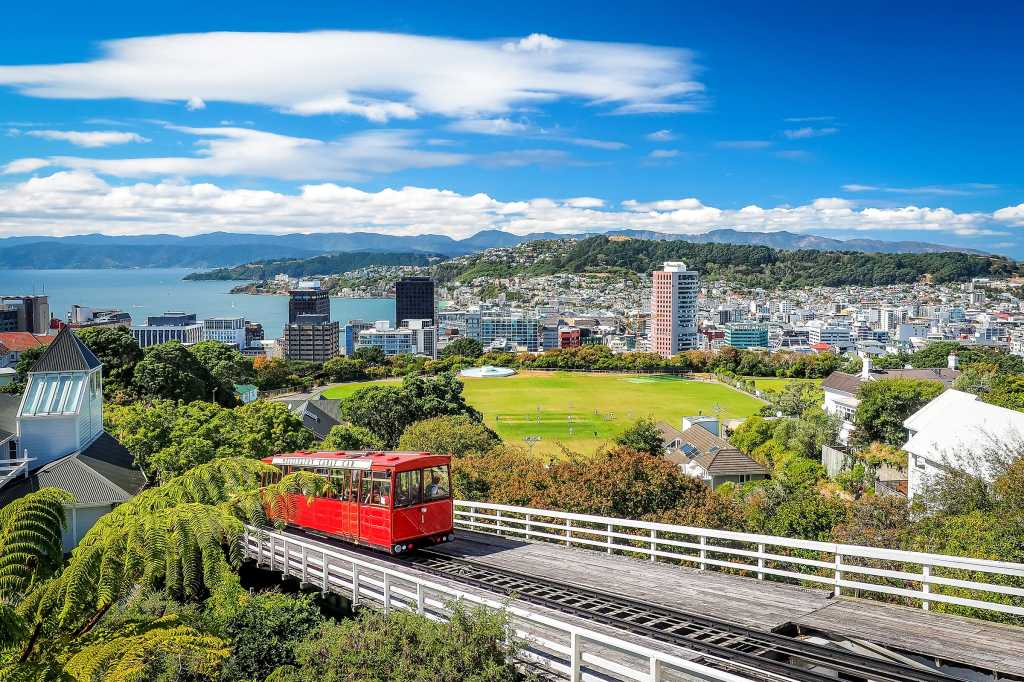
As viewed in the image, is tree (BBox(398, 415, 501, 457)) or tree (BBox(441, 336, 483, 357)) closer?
tree (BBox(398, 415, 501, 457))

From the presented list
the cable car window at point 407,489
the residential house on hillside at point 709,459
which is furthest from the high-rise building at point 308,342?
the cable car window at point 407,489

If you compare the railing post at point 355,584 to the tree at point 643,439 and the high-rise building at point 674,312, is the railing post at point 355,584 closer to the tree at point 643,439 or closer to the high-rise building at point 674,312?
the tree at point 643,439

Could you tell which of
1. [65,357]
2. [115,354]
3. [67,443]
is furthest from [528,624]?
[115,354]

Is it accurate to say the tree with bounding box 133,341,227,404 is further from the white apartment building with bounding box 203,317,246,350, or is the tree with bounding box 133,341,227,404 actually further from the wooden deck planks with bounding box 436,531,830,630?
the white apartment building with bounding box 203,317,246,350

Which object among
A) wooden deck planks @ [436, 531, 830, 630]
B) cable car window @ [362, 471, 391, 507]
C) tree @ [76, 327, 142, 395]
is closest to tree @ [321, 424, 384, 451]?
tree @ [76, 327, 142, 395]

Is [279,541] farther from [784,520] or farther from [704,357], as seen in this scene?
[704,357]

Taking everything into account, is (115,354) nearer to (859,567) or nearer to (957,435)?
(957,435)
